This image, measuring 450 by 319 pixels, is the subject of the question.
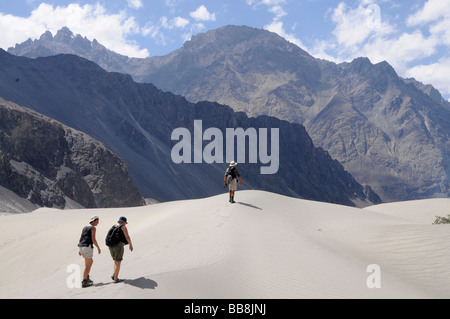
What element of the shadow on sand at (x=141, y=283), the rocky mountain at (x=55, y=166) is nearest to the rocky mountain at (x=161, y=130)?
the rocky mountain at (x=55, y=166)

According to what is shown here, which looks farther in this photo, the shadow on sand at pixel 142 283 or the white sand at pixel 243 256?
the white sand at pixel 243 256

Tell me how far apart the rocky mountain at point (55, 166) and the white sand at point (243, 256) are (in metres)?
32.4

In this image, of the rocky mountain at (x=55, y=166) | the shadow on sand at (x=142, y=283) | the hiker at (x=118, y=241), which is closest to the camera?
the shadow on sand at (x=142, y=283)

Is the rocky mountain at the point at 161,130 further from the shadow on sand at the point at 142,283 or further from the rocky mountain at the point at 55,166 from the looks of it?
the shadow on sand at the point at 142,283

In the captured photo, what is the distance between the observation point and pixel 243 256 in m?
8.90

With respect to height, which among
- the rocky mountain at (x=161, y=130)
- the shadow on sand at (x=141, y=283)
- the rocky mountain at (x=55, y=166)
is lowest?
the shadow on sand at (x=141, y=283)
